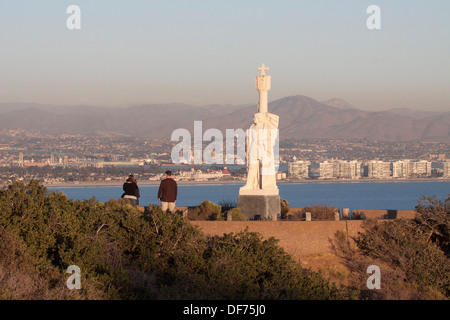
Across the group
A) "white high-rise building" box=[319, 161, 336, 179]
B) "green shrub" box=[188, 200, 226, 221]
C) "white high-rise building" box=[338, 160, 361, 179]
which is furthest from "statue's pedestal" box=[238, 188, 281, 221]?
"white high-rise building" box=[338, 160, 361, 179]

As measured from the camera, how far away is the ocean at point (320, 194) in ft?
219

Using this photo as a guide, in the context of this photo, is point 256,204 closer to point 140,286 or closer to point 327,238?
point 327,238

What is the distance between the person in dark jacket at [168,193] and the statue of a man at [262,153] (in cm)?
371

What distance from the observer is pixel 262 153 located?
54.2ft

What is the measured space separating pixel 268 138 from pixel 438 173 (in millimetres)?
93562

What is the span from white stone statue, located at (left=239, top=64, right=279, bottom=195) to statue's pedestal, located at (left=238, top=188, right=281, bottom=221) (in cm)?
16

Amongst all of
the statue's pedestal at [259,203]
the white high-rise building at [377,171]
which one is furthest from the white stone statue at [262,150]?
the white high-rise building at [377,171]

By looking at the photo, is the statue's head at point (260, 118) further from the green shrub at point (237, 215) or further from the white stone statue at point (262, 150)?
the green shrub at point (237, 215)

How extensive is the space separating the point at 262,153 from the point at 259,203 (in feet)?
4.05

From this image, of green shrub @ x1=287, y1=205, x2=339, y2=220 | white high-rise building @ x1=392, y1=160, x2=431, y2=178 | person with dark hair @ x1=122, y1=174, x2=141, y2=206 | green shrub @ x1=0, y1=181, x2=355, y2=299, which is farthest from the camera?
white high-rise building @ x1=392, y1=160, x2=431, y2=178

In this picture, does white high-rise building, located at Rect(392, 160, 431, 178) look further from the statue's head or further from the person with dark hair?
the person with dark hair

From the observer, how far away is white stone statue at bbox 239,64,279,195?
16484 mm

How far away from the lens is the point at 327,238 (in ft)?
42.1
